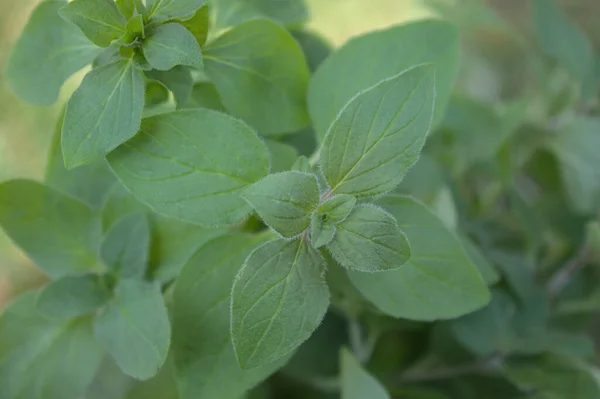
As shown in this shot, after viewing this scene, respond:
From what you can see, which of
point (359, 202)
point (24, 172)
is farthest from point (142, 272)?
point (24, 172)

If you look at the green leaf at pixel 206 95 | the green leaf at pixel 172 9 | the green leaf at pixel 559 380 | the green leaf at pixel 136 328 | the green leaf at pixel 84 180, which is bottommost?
the green leaf at pixel 559 380

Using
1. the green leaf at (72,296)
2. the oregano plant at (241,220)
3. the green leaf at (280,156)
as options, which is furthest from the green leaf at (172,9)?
the green leaf at (72,296)

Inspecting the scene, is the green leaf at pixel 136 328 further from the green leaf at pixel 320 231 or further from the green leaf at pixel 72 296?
the green leaf at pixel 320 231

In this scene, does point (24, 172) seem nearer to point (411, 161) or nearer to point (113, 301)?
point (113, 301)

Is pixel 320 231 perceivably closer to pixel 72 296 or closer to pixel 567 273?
pixel 72 296

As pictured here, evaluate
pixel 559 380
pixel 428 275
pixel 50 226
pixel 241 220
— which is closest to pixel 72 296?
pixel 50 226
